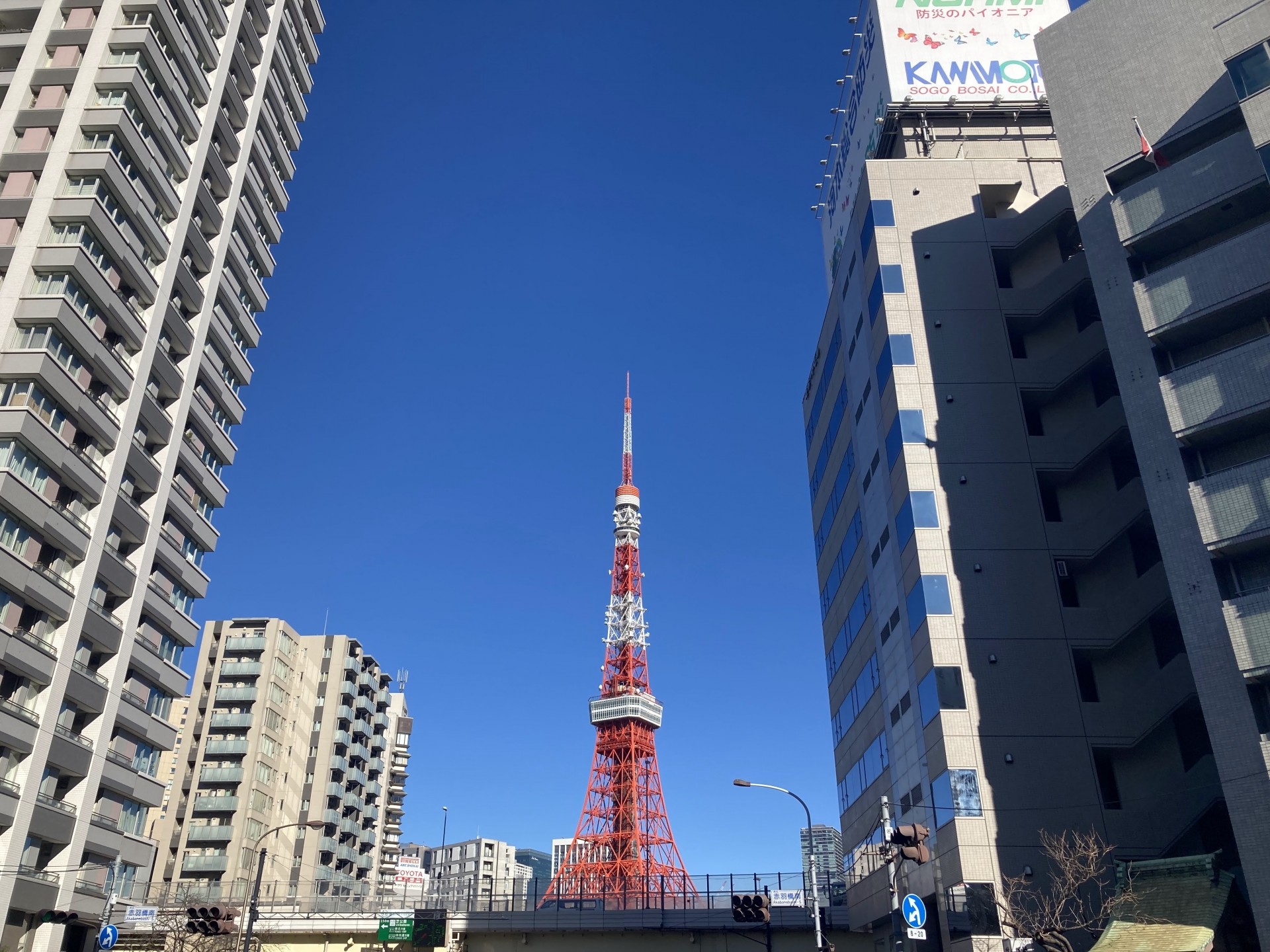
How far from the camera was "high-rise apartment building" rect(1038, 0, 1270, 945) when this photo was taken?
2959 cm

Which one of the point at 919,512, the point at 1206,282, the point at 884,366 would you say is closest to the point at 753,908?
the point at 919,512

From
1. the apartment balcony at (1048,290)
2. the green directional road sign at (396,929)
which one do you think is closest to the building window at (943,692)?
the apartment balcony at (1048,290)

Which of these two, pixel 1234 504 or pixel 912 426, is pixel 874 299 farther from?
pixel 1234 504

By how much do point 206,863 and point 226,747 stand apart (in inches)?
386

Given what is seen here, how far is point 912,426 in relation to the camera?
142 ft

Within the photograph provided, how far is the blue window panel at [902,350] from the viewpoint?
44.6m

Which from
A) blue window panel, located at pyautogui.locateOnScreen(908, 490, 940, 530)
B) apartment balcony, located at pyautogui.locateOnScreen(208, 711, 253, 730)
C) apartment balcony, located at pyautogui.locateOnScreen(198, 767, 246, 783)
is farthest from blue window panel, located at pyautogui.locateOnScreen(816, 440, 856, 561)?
apartment balcony, located at pyautogui.locateOnScreen(208, 711, 253, 730)

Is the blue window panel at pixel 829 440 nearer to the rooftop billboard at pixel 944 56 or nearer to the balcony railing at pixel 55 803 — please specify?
the rooftop billboard at pixel 944 56

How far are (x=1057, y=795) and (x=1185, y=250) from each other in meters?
19.5

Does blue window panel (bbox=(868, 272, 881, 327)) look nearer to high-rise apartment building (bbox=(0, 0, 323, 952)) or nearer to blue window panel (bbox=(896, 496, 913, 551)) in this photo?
blue window panel (bbox=(896, 496, 913, 551))

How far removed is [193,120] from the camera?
55219 mm

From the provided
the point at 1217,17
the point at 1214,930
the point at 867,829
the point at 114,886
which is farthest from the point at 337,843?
the point at 1217,17

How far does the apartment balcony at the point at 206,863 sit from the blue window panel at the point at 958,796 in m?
70.9

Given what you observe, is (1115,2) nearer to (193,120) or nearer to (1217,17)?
(1217,17)
